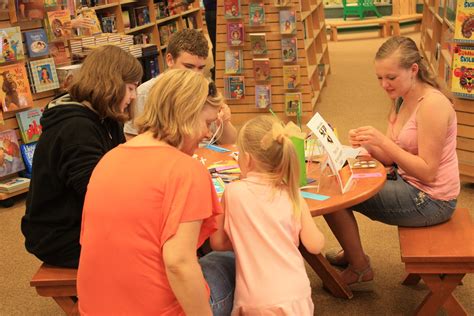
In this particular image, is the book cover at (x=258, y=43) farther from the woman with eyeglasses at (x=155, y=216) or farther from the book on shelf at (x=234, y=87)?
the woman with eyeglasses at (x=155, y=216)

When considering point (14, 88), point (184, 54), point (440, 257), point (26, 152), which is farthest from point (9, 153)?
point (440, 257)

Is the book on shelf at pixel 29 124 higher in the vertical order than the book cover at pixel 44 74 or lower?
lower

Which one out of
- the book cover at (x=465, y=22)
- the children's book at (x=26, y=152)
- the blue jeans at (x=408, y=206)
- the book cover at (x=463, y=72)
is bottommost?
the children's book at (x=26, y=152)

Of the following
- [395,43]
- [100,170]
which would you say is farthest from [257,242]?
[395,43]

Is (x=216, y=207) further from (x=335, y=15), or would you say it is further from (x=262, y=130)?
(x=335, y=15)

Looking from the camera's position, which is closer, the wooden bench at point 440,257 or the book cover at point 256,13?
the wooden bench at point 440,257

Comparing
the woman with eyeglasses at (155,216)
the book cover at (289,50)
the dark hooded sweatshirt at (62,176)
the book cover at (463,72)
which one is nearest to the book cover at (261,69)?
the book cover at (289,50)

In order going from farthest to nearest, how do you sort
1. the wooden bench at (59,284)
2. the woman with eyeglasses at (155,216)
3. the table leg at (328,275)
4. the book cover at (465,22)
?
the book cover at (465,22) → the table leg at (328,275) → the wooden bench at (59,284) → the woman with eyeglasses at (155,216)

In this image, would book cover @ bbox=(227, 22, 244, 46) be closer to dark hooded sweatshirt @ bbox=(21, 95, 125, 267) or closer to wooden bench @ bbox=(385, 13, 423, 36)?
dark hooded sweatshirt @ bbox=(21, 95, 125, 267)

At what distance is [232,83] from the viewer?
5.68 m

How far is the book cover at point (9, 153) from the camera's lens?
424 centimetres

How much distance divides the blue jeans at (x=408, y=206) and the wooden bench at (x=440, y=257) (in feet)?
0.12

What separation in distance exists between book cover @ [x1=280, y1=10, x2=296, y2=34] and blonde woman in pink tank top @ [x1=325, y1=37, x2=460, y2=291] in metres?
2.83

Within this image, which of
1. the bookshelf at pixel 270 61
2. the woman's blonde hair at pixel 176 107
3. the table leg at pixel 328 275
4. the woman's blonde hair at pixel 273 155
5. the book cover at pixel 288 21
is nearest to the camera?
the woman's blonde hair at pixel 176 107
